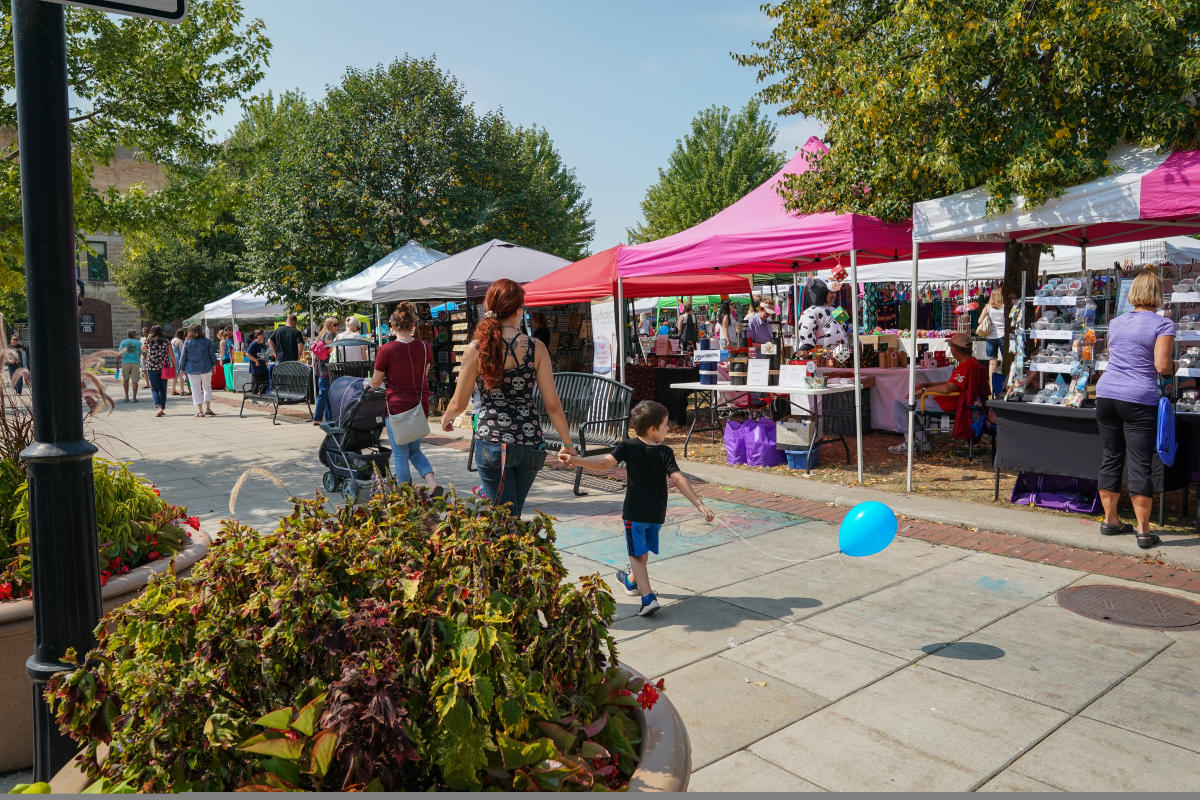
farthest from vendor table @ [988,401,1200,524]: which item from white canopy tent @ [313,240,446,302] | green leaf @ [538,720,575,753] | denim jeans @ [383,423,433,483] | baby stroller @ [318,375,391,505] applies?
white canopy tent @ [313,240,446,302]

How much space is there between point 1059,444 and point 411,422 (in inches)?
221

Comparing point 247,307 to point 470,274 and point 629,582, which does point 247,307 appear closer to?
point 470,274

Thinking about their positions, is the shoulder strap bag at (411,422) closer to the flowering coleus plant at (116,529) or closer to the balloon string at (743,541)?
the balloon string at (743,541)

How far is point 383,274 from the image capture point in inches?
647

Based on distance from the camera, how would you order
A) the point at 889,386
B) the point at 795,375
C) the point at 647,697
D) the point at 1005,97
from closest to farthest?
the point at 647,697, the point at 1005,97, the point at 795,375, the point at 889,386

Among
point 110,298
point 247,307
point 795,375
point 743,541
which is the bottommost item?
point 743,541

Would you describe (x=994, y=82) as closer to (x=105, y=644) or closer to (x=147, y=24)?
(x=105, y=644)

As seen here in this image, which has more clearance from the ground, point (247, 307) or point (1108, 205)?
point (247, 307)

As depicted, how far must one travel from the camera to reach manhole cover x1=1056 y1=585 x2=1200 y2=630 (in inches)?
189

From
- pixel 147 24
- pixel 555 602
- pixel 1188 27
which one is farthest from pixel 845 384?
pixel 147 24

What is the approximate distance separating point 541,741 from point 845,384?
8.37 m

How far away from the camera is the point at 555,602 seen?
209 cm

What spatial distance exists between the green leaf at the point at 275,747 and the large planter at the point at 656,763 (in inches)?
19.6

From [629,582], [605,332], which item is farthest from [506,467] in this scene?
[605,332]
